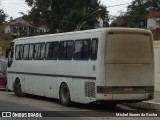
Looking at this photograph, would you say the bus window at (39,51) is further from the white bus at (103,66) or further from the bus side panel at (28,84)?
the white bus at (103,66)

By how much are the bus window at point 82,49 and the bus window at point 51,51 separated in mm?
1809

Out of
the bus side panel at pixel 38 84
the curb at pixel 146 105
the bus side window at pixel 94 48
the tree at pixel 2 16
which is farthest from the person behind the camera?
the tree at pixel 2 16

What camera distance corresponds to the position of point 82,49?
18.7 meters

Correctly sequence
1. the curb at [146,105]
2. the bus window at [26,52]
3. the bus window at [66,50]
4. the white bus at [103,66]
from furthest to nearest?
the bus window at [26,52] < the bus window at [66,50] < the curb at [146,105] < the white bus at [103,66]

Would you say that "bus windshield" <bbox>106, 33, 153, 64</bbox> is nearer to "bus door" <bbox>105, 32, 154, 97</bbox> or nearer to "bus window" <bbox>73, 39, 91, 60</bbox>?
"bus door" <bbox>105, 32, 154, 97</bbox>

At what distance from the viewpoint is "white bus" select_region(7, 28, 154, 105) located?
682 inches

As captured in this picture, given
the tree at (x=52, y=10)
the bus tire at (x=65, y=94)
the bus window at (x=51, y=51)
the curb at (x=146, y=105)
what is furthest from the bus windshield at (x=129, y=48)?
the tree at (x=52, y=10)

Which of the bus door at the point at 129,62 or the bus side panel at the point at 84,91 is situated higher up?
the bus door at the point at 129,62

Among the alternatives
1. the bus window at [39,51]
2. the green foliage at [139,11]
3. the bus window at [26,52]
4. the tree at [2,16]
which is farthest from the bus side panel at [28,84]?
the tree at [2,16]

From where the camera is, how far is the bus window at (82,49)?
18.3m

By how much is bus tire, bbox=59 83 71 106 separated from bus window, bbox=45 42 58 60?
4.79 ft

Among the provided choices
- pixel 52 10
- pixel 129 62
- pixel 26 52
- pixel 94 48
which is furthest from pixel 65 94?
pixel 52 10

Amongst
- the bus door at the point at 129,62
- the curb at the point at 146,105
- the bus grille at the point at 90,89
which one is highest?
the bus door at the point at 129,62

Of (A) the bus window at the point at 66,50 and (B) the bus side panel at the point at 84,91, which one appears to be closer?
(B) the bus side panel at the point at 84,91
